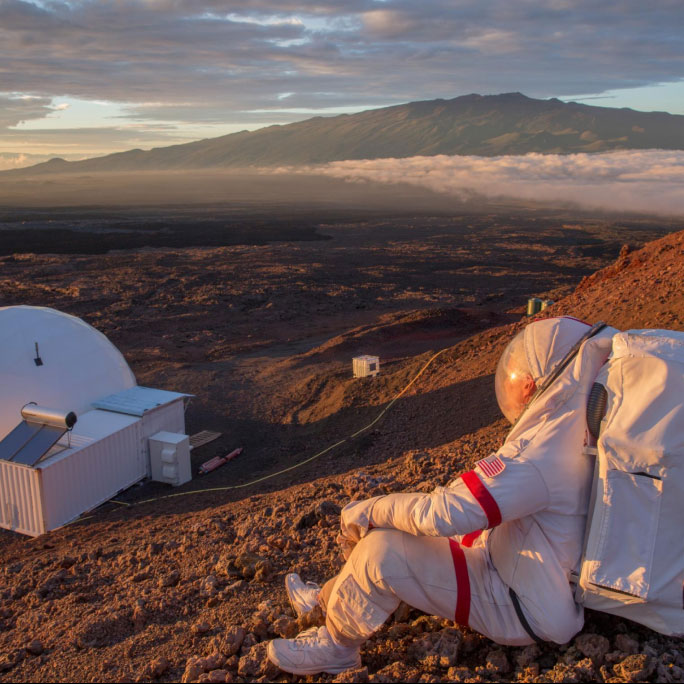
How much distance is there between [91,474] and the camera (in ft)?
33.8

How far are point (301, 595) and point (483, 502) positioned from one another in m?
1.66

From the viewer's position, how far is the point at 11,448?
9797 millimetres

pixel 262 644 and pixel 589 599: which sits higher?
pixel 589 599

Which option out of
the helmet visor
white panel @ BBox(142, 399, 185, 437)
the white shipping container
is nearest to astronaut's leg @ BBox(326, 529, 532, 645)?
the helmet visor

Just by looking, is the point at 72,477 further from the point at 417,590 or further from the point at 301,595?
the point at 417,590

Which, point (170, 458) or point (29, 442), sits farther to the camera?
point (170, 458)

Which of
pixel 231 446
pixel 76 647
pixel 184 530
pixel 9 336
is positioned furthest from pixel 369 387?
pixel 76 647

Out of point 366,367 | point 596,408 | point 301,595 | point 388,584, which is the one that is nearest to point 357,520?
point 388,584

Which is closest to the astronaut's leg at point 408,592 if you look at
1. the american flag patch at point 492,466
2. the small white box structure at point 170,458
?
the american flag patch at point 492,466

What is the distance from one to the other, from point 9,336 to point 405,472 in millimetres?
7897

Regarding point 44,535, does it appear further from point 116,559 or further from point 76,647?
point 76,647

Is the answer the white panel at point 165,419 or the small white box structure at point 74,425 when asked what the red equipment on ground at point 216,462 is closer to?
the small white box structure at point 74,425

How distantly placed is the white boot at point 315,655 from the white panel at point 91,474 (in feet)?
23.2

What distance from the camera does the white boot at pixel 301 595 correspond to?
4.10m
